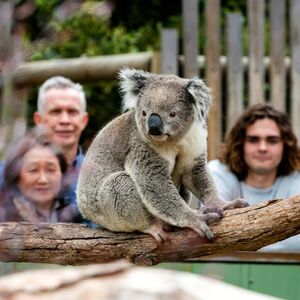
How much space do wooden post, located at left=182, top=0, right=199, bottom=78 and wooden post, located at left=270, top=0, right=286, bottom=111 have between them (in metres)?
0.57

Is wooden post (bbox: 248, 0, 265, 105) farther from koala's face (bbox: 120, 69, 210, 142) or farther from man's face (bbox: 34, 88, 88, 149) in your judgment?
koala's face (bbox: 120, 69, 210, 142)

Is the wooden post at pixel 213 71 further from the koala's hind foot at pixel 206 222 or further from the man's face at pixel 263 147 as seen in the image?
the koala's hind foot at pixel 206 222

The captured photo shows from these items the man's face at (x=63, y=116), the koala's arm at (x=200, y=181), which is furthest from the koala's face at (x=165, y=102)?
the man's face at (x=63, y=116)

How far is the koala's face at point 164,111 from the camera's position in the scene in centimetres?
380

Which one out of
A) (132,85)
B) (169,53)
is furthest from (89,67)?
(132,85)

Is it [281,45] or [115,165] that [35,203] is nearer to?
[115,165]

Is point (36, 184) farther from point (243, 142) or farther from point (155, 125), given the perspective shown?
point (243, 142)

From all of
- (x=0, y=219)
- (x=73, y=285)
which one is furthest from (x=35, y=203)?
(x=73, y=285)

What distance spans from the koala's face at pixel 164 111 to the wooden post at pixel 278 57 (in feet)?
8.19

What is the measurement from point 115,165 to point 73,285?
2.72 meters

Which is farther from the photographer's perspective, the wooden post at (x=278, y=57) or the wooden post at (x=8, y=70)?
the wooden post at (x=278, y=57)

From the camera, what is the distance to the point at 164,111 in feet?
12.9

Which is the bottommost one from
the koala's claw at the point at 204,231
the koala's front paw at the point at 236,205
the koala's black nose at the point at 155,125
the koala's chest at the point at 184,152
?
the koala's claw at the point at 204,231

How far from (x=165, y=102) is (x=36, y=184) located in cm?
68
